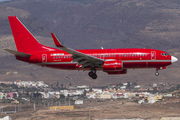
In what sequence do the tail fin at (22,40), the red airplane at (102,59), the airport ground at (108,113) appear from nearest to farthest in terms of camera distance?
the red airplane at (102,59) → the tail fin at (22,40) → the airport ground at (108,113)

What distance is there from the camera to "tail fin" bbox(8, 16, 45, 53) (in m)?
78.1

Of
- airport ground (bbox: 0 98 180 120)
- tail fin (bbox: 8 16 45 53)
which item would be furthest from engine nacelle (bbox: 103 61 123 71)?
airport ground (bbox: 0 98 180 120)

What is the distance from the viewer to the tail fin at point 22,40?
78.1 meters

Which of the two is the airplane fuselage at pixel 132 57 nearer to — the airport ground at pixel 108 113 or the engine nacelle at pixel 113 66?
the engine nacelle at pixel 113 66

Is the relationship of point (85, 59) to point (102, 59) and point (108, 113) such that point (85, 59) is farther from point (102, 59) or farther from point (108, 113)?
point (108, 113)

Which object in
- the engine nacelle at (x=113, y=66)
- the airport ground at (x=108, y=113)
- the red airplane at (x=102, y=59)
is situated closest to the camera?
the engine nacelle at (x=113, y=66)

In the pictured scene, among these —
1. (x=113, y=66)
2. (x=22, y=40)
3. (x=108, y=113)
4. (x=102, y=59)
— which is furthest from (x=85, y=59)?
(x=108, y=113)

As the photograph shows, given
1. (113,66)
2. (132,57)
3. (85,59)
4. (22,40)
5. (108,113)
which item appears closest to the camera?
(113,66)

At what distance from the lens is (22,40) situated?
3088 inches

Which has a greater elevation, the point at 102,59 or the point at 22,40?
the point at 22,40

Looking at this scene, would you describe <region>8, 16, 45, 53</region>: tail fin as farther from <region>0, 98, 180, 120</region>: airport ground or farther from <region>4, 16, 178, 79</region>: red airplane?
<region>0, 98, 180, 120</region>: airport ground

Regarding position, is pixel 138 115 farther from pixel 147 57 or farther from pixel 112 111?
pixel 147 57

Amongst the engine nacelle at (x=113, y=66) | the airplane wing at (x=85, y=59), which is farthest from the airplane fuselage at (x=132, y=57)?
the engine nacelle at (x=113, y=66)

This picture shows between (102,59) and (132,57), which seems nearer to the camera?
(132,57)
